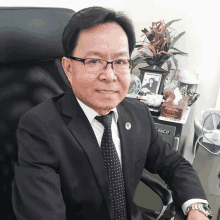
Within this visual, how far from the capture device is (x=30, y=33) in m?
0.77

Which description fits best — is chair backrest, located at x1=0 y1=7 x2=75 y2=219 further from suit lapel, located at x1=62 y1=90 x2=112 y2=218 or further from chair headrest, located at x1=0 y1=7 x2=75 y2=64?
suit lapel, located at x1=62 y1=90 x2=112 y2=218

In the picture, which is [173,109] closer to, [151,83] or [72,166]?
[151,83]

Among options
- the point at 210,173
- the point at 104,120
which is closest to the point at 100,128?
the point at 104,120

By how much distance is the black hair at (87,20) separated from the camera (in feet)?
2.11

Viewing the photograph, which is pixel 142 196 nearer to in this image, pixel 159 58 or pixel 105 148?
pixel 105 148

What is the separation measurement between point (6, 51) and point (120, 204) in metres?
0.69

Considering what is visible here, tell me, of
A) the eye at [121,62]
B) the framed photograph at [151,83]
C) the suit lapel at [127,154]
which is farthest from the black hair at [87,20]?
the framed photograph at [151,83]

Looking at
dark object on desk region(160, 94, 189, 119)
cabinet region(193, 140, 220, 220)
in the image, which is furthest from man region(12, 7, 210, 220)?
dark object on desk region(160, 94, 189, 119)

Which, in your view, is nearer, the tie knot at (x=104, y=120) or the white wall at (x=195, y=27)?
the tie knot at (x=104, y=120)

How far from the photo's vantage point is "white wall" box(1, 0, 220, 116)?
→ 5.87ft

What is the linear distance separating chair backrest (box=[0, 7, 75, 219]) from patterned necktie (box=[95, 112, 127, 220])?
29cm

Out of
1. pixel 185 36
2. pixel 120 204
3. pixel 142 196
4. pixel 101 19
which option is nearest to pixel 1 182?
pixel 120 204

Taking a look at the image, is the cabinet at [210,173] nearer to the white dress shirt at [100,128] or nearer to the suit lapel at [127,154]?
the white dress shirt at [100,128]

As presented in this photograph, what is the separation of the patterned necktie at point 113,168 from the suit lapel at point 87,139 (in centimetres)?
4
